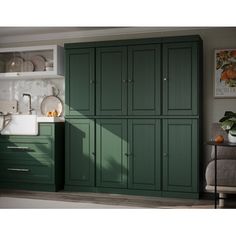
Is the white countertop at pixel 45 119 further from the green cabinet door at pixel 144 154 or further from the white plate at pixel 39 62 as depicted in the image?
the green cabinet door at pixel 144 154

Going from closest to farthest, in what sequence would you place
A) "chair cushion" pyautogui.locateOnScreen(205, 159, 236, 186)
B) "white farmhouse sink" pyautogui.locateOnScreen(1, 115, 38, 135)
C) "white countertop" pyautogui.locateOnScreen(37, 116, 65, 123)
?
"chair cushion" pyautogui.locateOnScreen(205, 159, 236, 186) < "white countertop" pyautogui.locateOnScreen(37, 116, 65, 123) < "white farmhouse sink" pyautogui.locateOnScreen(1, 115, 38, 135)

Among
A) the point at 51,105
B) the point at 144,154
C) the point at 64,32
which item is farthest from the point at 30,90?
the point at 144,154

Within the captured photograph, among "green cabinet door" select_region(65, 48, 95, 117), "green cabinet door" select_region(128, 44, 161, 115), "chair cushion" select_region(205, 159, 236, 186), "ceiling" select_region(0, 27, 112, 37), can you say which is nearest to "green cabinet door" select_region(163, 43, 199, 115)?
"green cabinet door" select_region(128, 44, 161, 115)

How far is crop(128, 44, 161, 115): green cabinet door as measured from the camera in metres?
4.91

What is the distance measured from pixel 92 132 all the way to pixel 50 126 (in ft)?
1.92

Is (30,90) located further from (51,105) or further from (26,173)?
(26,173)

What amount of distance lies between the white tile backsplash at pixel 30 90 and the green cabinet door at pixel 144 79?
1337 millimetres

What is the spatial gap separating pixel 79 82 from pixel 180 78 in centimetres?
141

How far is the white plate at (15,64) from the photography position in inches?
223

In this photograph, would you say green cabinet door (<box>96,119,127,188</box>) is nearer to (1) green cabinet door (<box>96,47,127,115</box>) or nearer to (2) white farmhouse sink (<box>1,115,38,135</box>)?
(1) green cabinet door (<box>96,47,127,115</box>)

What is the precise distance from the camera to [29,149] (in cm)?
532

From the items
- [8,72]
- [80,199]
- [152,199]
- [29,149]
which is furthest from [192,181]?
[8,72]

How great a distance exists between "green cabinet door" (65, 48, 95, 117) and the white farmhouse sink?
503mm

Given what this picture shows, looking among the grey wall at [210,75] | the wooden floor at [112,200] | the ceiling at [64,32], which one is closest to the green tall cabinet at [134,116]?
the wooden floor at [112,200]
